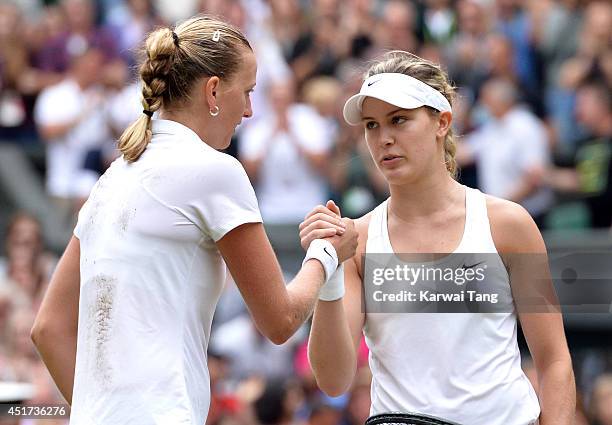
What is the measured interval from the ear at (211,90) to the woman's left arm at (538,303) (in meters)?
0.87

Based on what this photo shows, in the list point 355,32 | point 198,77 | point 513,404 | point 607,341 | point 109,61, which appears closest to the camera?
point 198,77

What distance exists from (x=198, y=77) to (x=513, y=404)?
1168 mm

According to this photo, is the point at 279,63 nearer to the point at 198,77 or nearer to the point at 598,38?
the point at 598,38

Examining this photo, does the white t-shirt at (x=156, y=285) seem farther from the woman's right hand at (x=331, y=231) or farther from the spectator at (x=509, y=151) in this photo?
the spectator at (x=509, y=151)

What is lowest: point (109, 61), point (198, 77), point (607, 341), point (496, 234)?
point (607, 341)

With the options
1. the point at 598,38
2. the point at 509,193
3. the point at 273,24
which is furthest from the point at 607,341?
the point at 273,24

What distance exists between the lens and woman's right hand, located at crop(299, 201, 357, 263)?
2.99 meters

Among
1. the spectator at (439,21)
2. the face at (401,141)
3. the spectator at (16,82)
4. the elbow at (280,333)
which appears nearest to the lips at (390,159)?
the face at (401,141)

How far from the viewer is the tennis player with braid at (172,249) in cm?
257

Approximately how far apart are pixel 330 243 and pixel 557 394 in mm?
733

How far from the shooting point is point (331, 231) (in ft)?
9.82

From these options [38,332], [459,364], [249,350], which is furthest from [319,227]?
[249,350]

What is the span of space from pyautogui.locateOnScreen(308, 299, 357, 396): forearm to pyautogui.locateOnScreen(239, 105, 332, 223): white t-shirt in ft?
14.5

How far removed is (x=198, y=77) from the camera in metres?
2.74
